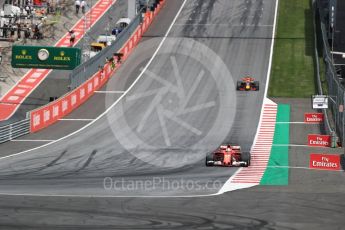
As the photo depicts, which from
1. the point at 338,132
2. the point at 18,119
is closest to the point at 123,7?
the point at 18,119

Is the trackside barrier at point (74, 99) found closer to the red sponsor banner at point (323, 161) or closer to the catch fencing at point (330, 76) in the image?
the catch fencing at point (330, 76)

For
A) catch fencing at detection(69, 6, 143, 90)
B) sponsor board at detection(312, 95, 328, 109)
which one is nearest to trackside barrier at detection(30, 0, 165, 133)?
catch fencing at detection(69, 6, 143, 90)

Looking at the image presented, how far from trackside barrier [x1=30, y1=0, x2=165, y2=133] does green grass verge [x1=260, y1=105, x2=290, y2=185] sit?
→ 12801 mm

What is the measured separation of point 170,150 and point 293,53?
26.3 m

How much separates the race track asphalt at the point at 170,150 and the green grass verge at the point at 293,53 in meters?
1.14

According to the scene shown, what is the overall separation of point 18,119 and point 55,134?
7.64 ft

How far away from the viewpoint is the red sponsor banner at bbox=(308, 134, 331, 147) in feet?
144

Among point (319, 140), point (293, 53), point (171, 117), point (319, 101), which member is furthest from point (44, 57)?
point (293, 53)

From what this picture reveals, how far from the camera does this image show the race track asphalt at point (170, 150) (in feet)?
97.8

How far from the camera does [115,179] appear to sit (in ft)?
127

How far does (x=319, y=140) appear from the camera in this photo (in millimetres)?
44469

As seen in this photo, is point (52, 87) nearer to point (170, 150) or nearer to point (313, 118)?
point (170, 150)

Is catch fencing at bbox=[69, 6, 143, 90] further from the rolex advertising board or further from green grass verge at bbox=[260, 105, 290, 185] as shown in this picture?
green grass verge at bbox=[260, 105, 290, 185]

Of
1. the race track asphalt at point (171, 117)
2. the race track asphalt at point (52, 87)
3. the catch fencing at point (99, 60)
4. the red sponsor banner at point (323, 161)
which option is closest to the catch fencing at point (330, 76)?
the race track asphalt at point (171, 117)
